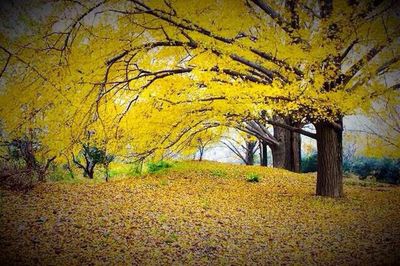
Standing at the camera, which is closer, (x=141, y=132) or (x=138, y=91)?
(x=138, y=91)

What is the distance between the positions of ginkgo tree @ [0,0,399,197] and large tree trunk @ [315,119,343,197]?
0.45 metres

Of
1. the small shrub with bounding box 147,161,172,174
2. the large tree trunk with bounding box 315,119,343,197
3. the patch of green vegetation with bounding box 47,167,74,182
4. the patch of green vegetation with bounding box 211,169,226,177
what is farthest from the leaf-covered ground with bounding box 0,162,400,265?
the patch of green vegetation with bounding box 47,167,74,182

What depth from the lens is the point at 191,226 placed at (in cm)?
557

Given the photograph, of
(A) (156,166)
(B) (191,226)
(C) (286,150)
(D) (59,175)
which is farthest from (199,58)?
(C) (286,150)

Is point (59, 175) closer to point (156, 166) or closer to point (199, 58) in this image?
point (156, 166)

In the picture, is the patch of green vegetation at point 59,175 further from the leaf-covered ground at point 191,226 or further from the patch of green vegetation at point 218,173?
the patch of green vegetation at point 218,173

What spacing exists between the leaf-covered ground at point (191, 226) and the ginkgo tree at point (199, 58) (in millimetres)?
1478

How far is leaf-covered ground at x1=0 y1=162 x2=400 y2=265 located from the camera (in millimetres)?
4285

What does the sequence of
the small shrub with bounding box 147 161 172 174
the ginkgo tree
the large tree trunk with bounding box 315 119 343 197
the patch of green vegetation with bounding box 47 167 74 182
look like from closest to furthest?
the ginkgo tree, the large tree trunk with bounding box 315 119 343 197, the small shrub with bounding box 147 161 172 174, the patch of green vegetation with bounding box 47 167 74 182

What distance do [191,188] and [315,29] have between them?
490 centimetres

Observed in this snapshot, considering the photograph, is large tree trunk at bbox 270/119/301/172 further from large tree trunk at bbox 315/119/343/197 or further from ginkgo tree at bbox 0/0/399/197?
ginkgo tree at bbox 0/0/399/197

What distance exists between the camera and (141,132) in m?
7.66

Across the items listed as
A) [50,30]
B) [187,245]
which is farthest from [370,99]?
[50,30]

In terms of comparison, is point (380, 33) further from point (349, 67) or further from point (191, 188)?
point (191, 188)
